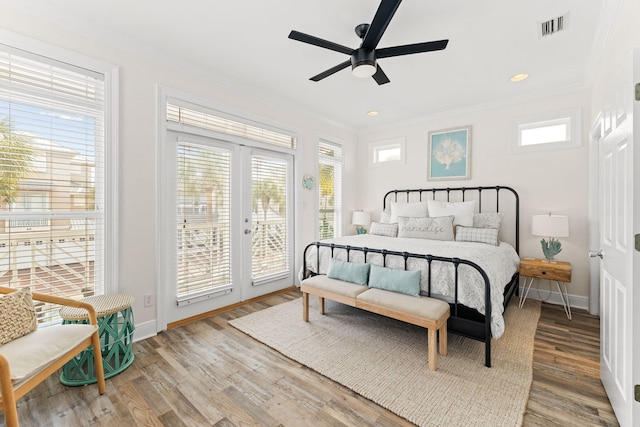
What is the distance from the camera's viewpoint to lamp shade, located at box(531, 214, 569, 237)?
321 cm

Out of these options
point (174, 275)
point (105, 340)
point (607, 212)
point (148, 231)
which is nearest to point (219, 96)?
point (148, 231)

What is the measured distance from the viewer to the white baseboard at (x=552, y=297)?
3.44 m

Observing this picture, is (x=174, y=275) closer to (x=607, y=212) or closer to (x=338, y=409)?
(x=338, y=409)

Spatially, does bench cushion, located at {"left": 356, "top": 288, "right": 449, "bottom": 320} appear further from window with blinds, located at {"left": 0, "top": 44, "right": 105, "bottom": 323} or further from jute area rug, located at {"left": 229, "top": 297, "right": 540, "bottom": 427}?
window with blinds, located at {"left": 0, "top": 44, "right": 105, "bottom": 323}

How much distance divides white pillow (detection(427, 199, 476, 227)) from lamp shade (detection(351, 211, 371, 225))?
121cm

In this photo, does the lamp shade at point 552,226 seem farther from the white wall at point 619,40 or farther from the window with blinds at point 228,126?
A: the window with blinds at point 228,126

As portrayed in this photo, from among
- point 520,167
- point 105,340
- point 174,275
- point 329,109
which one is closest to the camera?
point 105,340

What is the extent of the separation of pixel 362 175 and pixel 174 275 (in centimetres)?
375

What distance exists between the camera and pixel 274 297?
3887mm

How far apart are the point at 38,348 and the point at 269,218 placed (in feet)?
8.61

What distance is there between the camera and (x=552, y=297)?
3.63m

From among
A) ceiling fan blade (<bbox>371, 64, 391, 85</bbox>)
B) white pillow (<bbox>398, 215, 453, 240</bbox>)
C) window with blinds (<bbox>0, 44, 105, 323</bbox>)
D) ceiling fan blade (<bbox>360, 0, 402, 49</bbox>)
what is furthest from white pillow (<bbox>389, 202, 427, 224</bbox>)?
window with blinds (<bbox>0, 44, 105, 323</bbox>)

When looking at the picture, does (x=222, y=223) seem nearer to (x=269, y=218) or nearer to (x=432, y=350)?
(x=269, y=218)

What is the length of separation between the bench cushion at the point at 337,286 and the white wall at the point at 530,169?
2.62 m
